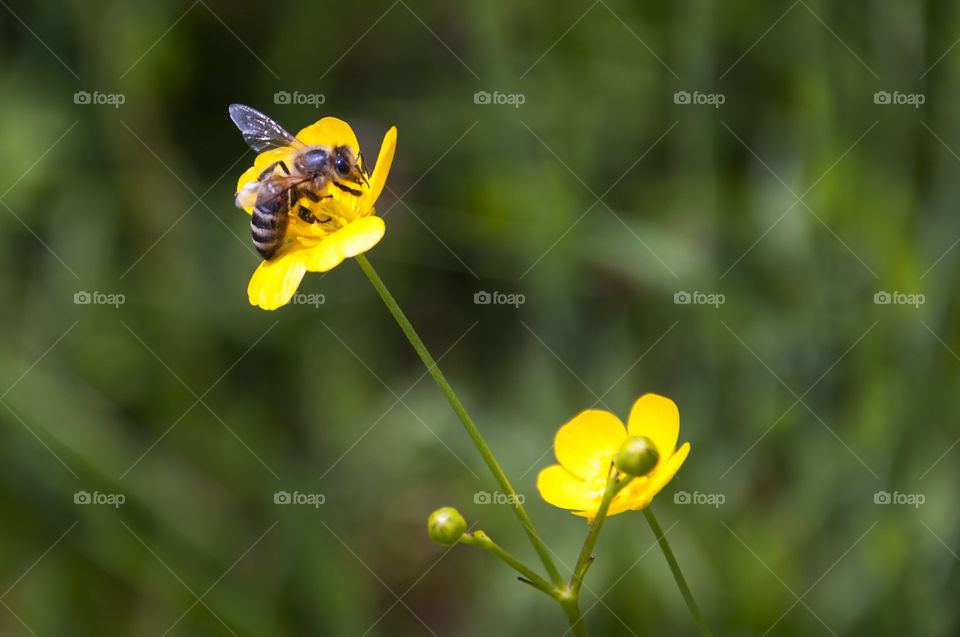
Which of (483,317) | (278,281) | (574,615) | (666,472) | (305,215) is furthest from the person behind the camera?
(483,317)

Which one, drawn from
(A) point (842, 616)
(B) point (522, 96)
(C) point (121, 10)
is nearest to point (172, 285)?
(C) point (121, 10)

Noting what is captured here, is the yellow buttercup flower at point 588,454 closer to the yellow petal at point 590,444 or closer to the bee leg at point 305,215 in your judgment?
the yellow petal at point 590,444

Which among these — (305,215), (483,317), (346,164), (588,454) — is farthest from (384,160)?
(483,317)

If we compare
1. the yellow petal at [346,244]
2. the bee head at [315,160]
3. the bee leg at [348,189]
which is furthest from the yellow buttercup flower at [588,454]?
the bee head at [315,160]

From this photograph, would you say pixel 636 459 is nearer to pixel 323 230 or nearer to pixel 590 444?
pixel 590 444

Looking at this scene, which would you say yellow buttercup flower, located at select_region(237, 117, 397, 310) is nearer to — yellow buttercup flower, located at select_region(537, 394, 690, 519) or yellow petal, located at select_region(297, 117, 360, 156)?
yellow petal, located at select_region(297, 117, 360, 156)

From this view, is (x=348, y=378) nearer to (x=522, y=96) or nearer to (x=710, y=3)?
(x=522, y=96)
